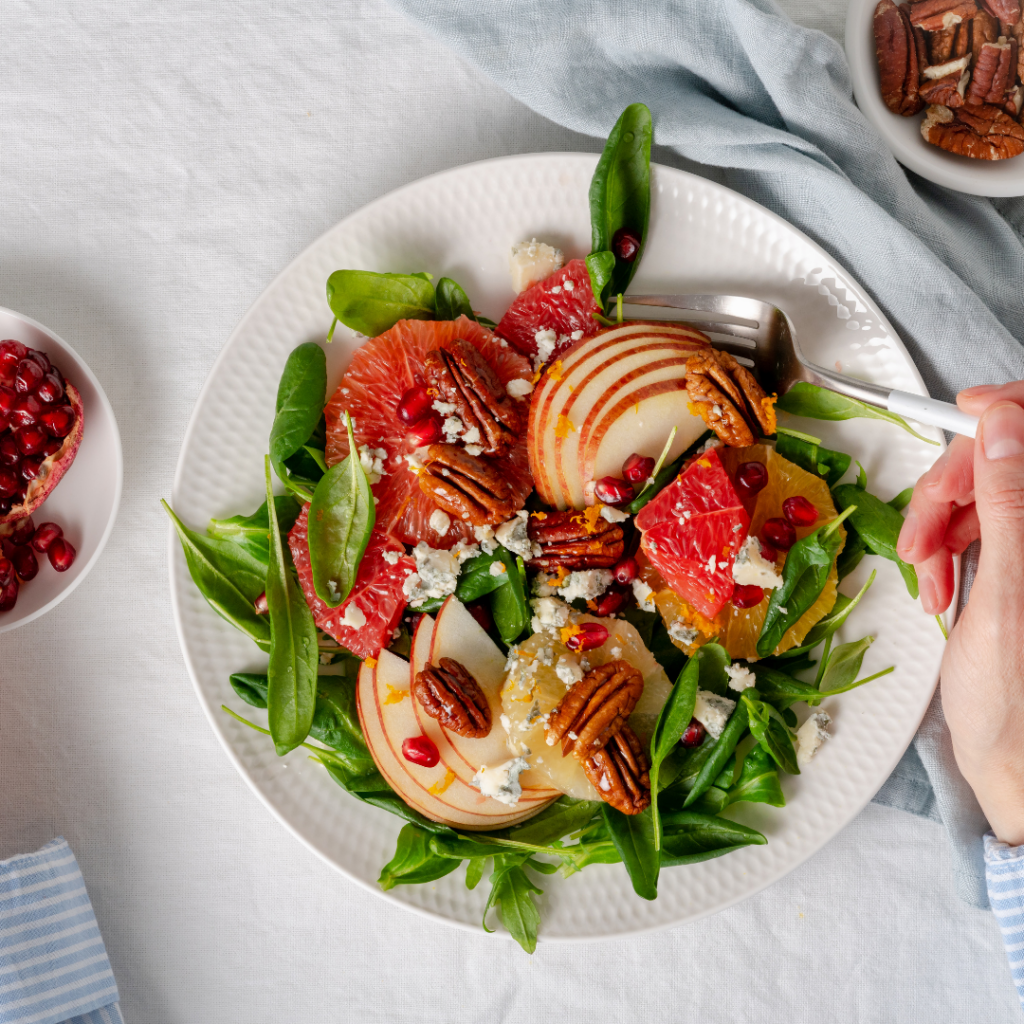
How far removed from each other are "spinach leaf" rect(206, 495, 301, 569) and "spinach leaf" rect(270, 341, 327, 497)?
0.08 m

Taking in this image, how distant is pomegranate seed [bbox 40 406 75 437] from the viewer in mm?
1926

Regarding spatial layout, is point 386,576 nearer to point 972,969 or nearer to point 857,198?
point 857,198

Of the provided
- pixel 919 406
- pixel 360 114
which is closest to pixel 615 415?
pixel 919 406

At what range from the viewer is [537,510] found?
190 centimetres

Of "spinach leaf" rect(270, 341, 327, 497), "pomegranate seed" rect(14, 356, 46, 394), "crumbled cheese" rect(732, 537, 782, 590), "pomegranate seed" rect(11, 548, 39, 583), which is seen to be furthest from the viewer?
"pomegranate seed" rect(11, 548, 39, 583)

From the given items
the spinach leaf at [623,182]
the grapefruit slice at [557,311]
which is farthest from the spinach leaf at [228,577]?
the spinach leaf at [623,182]

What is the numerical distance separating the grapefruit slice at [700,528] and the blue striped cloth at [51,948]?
1.68m

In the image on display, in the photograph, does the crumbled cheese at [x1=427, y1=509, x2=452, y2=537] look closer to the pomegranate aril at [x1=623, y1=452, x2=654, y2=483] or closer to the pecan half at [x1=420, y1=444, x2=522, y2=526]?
the pecan half at [x1=420, y1=444, x2=522, y2=526]

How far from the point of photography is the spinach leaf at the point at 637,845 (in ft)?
5.73

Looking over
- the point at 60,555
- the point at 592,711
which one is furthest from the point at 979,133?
the point at 60,555

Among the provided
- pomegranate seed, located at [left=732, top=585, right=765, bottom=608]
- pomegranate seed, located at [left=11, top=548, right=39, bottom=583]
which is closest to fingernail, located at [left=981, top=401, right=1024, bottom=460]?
pomegranate seed, located at [left=732, top=585, right=765, bottom=608]

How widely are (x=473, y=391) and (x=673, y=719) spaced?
A: 808 mm

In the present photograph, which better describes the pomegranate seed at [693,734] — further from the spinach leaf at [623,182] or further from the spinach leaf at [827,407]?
the spinach leaf at [623,182]

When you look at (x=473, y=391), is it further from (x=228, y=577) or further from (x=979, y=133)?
(x=979, y=133)
